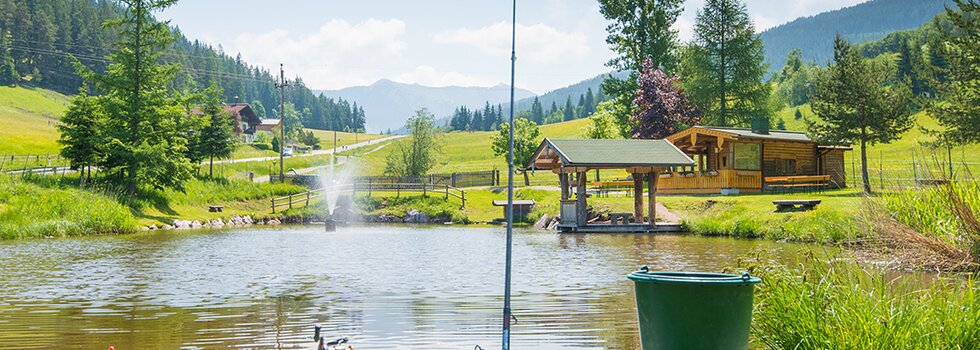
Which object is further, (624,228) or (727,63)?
(727,63)

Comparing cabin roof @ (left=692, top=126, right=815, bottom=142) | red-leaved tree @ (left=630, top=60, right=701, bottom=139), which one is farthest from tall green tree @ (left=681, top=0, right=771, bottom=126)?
cabin roof @ (left=692, top=126, right=815, bottom=142)

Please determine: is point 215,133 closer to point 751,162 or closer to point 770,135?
point 751,162

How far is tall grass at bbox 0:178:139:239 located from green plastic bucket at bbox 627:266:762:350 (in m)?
31.3

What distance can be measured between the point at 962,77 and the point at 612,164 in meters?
15.1

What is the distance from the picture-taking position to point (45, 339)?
11.8 meters

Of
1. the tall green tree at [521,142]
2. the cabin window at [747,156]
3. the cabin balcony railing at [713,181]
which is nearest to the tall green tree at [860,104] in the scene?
the cabin window at [747,156]

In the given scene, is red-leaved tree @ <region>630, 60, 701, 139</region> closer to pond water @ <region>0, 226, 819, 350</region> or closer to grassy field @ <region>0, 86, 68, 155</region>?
pond water @ <region>0, 226, 819, 350</region>

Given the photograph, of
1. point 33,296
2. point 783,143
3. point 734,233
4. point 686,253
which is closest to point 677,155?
point 734,233

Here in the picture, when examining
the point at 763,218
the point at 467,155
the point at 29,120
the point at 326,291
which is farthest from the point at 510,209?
the point at 467,155

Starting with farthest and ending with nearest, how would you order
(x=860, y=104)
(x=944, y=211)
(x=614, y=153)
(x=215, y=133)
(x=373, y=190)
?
(x=215, y=133), (x=373, y=190), (x=860, y=104), (x=614, y=153), (x=944, y=211)

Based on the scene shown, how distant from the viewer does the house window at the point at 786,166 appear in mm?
49844

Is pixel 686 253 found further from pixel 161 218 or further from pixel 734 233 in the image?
pixel 161 218

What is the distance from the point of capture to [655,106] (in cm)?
5972

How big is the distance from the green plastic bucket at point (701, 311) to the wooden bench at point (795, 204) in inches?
1010
